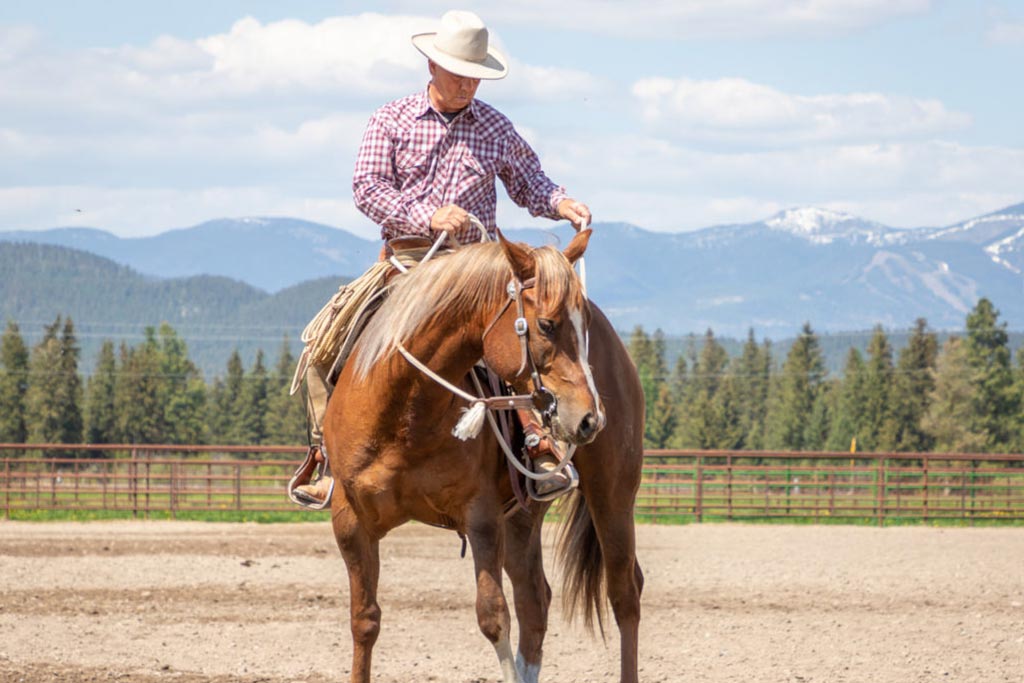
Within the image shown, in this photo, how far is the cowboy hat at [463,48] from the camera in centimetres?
572

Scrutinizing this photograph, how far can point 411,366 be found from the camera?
5.24 m

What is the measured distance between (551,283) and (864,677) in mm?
4302

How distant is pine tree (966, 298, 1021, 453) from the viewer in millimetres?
68562

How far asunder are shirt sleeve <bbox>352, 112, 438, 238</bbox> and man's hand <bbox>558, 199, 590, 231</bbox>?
1.92 feet

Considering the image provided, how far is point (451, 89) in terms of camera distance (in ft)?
19.3

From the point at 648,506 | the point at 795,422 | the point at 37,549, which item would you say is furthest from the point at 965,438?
the point at 37,549

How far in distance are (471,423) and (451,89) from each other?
167 centimetres

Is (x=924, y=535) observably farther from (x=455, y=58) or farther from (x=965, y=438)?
(x=965, y=438)

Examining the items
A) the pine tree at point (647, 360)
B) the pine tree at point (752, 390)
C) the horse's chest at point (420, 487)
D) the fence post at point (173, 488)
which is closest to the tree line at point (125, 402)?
the pine tree at point (647, 360)

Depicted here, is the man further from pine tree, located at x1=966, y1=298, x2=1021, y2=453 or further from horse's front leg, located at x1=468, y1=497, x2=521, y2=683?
pine tree, located at x1=966, y1=298, x2=1021, y2=453

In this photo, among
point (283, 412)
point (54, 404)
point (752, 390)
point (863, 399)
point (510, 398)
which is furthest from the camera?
point (752, 390)

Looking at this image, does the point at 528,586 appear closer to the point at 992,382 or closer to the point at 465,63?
the point at 465,63

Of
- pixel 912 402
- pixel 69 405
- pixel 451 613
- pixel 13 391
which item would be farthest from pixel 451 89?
pixel 13 391

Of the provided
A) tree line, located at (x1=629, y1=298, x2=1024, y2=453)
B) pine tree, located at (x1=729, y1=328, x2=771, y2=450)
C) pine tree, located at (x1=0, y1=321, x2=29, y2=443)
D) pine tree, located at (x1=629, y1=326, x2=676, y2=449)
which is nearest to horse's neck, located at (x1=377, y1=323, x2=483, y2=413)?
tree line, located at (x1=629, y1=298, x2=1024, y2=453)
